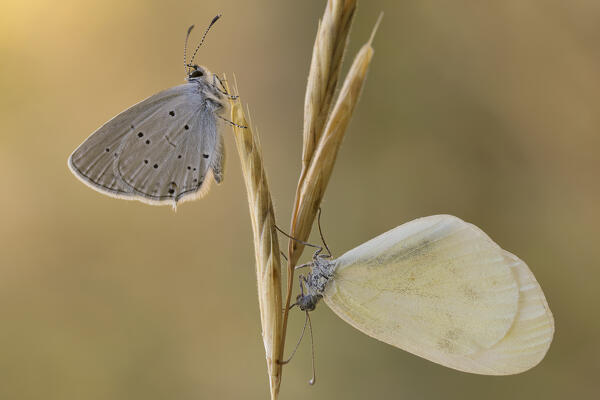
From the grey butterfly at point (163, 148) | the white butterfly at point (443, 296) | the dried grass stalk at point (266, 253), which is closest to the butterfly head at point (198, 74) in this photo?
the grey butterfly at point (163, 148)

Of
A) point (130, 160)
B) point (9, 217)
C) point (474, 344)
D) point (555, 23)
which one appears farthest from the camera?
point (9, 217)

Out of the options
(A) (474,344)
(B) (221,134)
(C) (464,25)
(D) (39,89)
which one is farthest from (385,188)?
(D) (39,89)

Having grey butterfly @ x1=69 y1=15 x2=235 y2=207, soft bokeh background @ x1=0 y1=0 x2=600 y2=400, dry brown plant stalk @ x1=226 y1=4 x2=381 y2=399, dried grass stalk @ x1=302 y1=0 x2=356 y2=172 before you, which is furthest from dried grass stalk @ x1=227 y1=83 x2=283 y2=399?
soft bokeh background @ x1=0 y1=0 x2=600 y2=400

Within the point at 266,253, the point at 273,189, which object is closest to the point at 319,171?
the point at 266,253

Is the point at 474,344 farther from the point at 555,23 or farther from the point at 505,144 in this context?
the point at 555,23

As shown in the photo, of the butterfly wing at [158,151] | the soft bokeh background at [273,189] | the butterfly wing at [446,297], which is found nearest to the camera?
the butterfly wing at [446,297]

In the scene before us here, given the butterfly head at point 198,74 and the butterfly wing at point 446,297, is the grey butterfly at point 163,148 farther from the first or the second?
the butterfly wing at point 446,297
